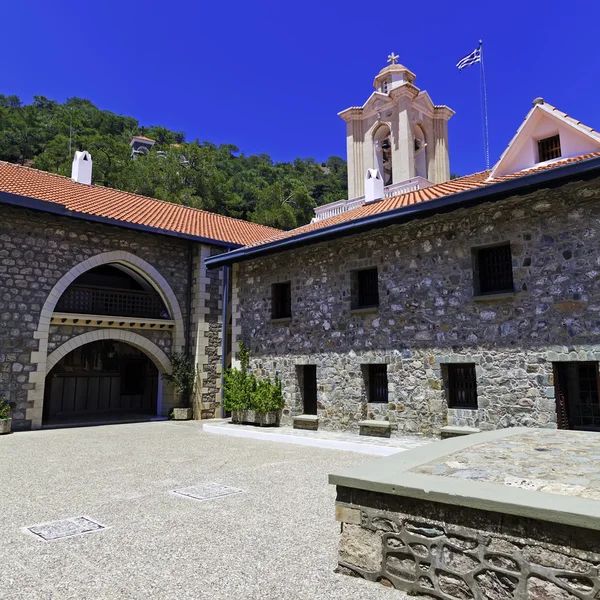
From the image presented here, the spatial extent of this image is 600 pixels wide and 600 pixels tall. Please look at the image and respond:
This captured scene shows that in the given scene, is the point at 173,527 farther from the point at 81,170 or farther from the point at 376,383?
the point at 81,170

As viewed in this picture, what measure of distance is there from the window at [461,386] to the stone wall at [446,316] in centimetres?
18

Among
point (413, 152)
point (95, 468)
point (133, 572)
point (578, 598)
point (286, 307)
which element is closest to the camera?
point (578, 598)

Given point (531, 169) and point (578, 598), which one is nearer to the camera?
point (578, 598)

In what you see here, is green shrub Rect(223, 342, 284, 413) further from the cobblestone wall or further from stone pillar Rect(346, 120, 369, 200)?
stone pillar Rect(346, 120, 369, 200)

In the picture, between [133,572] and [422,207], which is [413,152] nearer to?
[422,207]

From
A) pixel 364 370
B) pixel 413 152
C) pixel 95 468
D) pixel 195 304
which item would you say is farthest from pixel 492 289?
pixel 413 152

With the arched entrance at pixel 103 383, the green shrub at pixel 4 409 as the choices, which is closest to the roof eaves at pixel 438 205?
the green shrub at pixel 4 409

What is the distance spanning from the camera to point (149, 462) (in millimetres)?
7414

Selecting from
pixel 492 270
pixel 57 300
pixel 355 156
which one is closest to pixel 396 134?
pixel 355 156

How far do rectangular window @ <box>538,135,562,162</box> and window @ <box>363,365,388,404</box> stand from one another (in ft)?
16.4

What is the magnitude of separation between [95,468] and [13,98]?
2741 inches

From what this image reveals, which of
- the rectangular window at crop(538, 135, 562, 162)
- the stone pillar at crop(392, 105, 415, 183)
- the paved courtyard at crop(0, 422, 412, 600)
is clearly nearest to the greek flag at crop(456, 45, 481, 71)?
the stone pillar at crop(392, 105, 415, 183)

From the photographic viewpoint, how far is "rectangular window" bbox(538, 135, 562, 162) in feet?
28.8

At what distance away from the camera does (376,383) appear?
9.82 m
